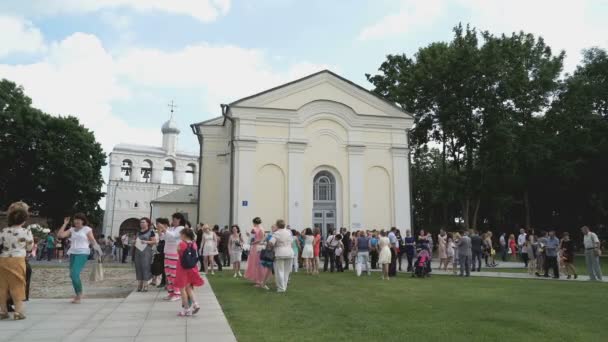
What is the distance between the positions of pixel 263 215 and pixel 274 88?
704 cm

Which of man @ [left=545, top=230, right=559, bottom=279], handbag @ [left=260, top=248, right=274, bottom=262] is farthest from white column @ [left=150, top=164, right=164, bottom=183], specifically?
man @ [left=545, top=230, right=559, bottom=279]

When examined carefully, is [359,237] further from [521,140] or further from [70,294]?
[521,140]

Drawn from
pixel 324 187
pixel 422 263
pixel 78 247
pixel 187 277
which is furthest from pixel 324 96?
pixel 187 277

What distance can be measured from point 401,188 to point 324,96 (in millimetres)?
6930

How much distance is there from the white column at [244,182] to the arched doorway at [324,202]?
11.7 feet

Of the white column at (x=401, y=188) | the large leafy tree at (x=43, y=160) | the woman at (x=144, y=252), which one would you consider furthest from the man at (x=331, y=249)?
the large leafy tree at (x=43, y=160)

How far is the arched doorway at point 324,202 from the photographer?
87.2 ft

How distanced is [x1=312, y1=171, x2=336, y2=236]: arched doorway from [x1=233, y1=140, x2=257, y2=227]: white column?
3.58 m

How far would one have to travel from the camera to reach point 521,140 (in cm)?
3088

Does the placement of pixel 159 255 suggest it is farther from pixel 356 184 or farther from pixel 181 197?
pixel 181 197

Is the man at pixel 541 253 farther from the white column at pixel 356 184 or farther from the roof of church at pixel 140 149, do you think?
the roof of church at pixel 140 149

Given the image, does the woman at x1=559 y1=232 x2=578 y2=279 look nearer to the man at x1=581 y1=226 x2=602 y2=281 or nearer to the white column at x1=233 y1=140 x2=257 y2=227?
the man at x1=581 y1=226 x2=602 y2=281

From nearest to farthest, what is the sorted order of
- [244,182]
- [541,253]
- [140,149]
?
[541,253], [244,182], [140,149]

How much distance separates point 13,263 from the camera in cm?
753
